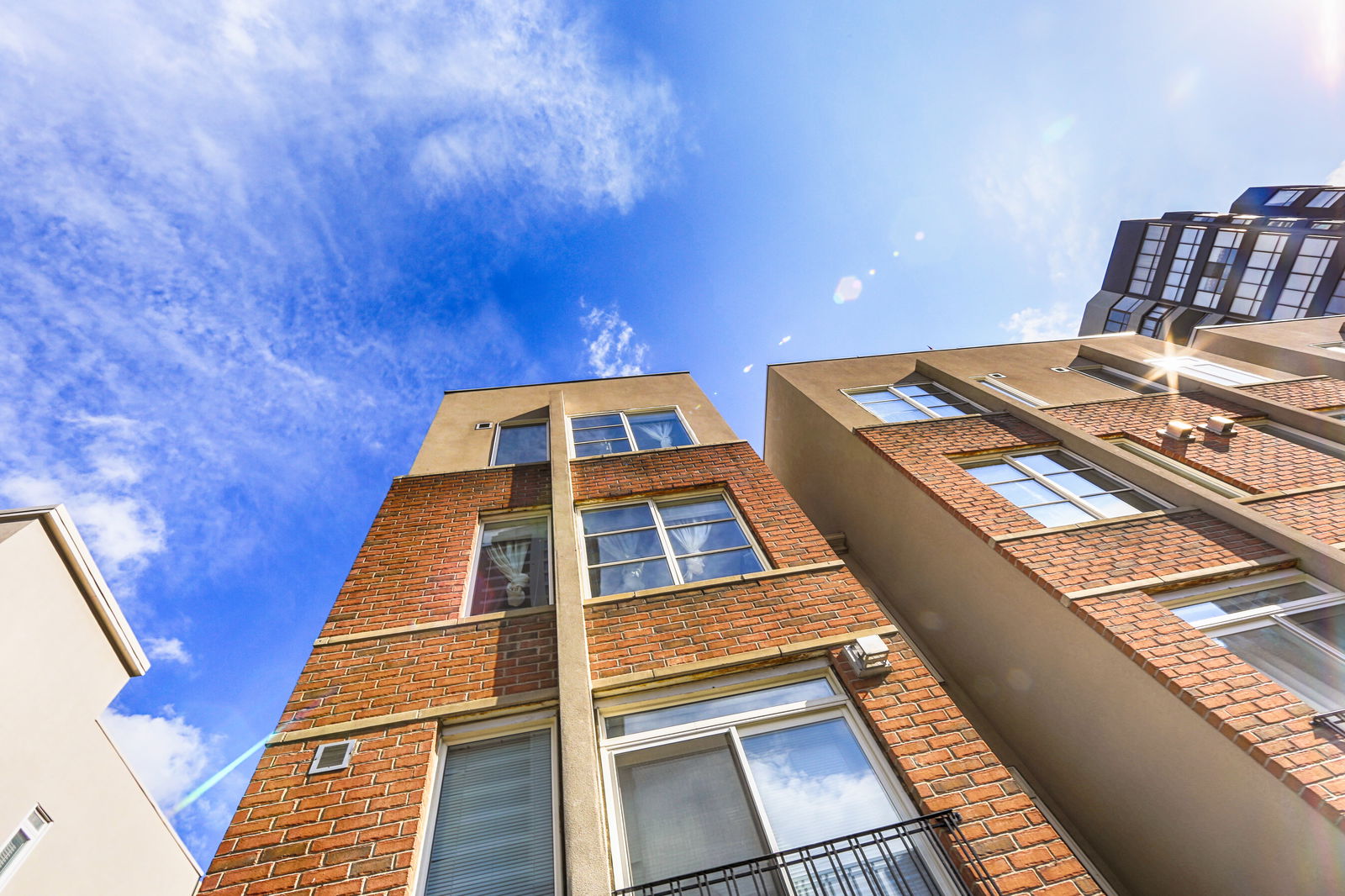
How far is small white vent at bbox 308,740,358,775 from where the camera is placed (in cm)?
427

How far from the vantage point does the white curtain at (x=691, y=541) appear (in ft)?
21.7

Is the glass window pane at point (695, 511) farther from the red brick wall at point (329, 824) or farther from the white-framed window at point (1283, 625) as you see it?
the white-framed window at point (1283, 625)

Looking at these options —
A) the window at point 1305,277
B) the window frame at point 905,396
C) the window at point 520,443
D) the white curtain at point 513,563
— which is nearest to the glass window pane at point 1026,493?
the window frame at point 905,396

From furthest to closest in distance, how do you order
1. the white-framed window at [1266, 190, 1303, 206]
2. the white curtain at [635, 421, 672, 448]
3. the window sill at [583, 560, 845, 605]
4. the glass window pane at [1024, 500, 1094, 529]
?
1. the white-framed window at [1266, 190, 1303, 206]
2. the white curtain at [635, 421, 672, 448]
3. the glass window pane at [1024, 500, 1094, 529]
4. the window sill at [583, 560, 845, 605]

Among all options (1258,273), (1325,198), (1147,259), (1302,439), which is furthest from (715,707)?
(1147,259)

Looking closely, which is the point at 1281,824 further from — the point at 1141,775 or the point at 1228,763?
the point at 1141,775

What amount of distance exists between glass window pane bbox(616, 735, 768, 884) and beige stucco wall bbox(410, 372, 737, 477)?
216 inches

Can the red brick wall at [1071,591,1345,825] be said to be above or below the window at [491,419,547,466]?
below

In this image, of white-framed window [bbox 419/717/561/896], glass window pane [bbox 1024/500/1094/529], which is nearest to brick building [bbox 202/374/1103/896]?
white-framed window [bbox 419/717/561/896]

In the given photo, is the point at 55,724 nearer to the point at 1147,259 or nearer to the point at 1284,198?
the point at 1147,259

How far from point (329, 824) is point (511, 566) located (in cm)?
325

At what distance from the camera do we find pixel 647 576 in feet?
21.2

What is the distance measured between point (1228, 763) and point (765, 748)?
3576 mm

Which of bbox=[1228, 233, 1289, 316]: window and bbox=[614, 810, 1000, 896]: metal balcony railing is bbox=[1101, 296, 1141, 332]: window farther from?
bbox=[614, 810, 1000, 896]: metal balcony railing
